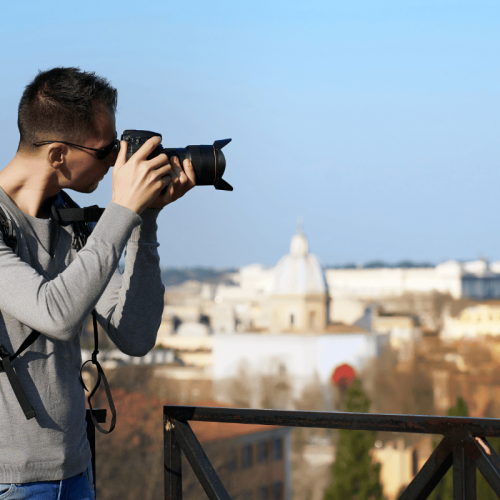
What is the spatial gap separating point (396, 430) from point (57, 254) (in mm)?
669

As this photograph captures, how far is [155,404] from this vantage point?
58.4ft

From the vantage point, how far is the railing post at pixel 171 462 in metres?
1.42

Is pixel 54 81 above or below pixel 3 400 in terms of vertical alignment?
above

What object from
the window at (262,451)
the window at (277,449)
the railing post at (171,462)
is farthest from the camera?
the window at (277,449)

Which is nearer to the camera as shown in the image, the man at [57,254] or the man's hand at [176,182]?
the man at [57,254]

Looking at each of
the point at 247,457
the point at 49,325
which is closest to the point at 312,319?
the point at 247,457

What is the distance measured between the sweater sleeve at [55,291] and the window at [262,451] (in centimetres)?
2060

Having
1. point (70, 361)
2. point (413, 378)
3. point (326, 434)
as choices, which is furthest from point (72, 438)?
point (413, 378)

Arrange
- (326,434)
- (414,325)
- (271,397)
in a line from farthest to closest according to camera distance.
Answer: (414,325) < (271,397) < (326,434)

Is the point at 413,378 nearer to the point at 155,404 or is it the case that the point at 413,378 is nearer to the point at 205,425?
the point at 205,425

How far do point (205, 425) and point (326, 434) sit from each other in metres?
11.1

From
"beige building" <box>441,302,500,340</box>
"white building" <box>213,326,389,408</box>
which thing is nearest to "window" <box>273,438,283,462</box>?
"white building" <box>213,326,389,408</box>

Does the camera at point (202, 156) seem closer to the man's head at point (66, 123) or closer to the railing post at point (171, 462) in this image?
the man's head at point (66, 123)

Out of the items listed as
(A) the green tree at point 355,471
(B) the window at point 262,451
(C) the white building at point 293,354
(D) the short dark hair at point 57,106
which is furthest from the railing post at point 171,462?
(C) the white building at point 293,354
